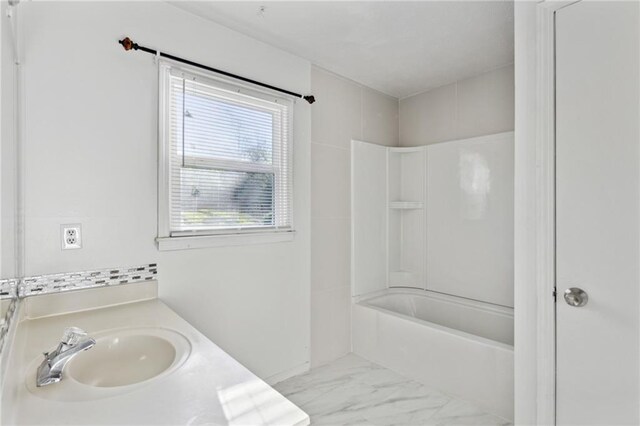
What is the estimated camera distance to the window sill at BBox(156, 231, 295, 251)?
6.11 feet

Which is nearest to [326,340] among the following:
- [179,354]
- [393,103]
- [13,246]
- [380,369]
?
[380,369]

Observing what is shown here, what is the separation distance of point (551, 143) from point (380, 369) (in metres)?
2.01

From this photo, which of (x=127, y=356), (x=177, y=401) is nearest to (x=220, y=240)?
(x=127, y=356)

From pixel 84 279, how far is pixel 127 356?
0.54 meters

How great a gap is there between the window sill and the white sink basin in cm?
58

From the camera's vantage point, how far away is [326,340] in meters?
2.77

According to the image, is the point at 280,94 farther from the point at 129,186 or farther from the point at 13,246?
the point at 13,246

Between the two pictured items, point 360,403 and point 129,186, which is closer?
point 129,186

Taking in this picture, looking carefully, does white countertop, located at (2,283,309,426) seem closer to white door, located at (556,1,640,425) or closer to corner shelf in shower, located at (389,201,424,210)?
white door, located at (556,1,640,425)

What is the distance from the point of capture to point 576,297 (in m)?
1.42

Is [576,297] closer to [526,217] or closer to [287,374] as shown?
[526,217]

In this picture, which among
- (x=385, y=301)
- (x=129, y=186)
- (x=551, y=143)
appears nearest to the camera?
(x=551, y=143)

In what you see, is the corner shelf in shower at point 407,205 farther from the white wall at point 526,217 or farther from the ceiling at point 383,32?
the white wall at point 526,217

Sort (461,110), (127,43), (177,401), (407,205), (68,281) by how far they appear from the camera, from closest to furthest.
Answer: (177,401), (68,281), (127,43), (461,110), (407,205)
